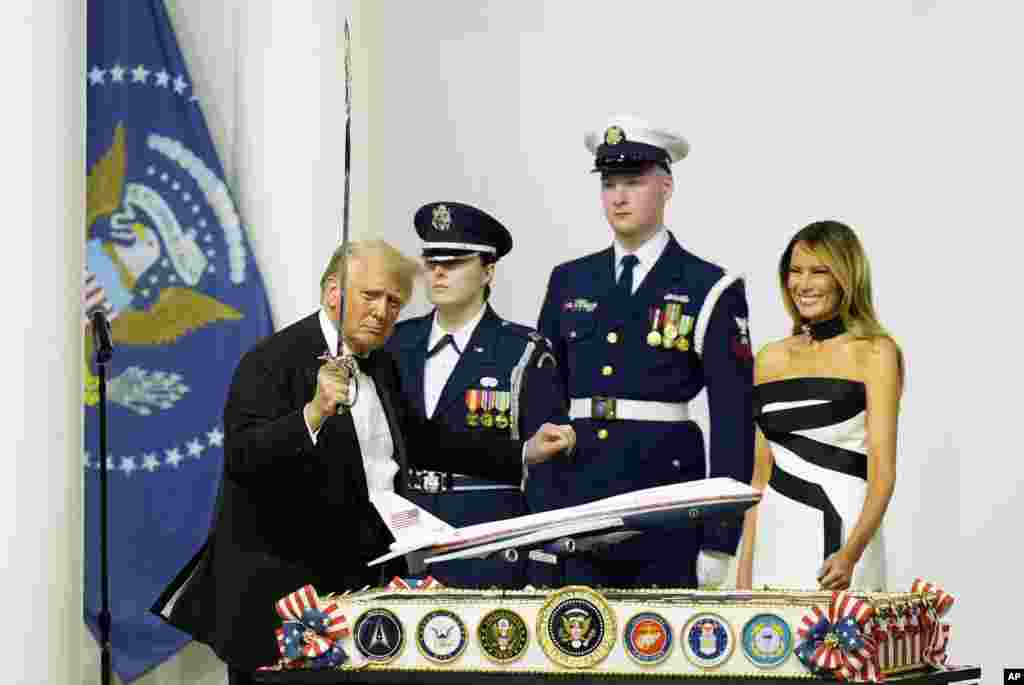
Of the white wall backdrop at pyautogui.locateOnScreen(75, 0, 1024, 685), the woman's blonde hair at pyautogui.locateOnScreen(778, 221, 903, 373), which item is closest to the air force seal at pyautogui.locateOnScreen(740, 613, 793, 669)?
the woman's blonde hair at pyautogui.locateOnScreen(778, 221, 903, 373)

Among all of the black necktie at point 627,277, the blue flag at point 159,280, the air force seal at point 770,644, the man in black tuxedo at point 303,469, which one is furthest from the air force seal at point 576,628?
the blue flag at point 159,280

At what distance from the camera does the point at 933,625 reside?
337cm

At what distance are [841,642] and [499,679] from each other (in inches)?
23.5

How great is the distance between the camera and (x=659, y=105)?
6.02 meters

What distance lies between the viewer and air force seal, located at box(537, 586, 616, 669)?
3.18 meters

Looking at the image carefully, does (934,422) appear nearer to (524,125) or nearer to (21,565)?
(524,125)

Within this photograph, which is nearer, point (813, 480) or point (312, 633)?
point (312, 633)

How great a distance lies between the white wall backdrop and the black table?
242 cm

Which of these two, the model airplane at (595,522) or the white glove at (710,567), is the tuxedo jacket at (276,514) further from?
the white glove at (710,567)

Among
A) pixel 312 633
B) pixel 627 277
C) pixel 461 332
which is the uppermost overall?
pixel 627 277

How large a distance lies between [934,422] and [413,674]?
2.91 metres

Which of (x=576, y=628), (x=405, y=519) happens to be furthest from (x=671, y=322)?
(x=576, y=628)

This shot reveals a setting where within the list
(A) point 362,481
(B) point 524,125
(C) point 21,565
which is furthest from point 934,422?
(C) point 21,565

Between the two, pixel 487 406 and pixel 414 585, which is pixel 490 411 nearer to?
pixel 487 406
